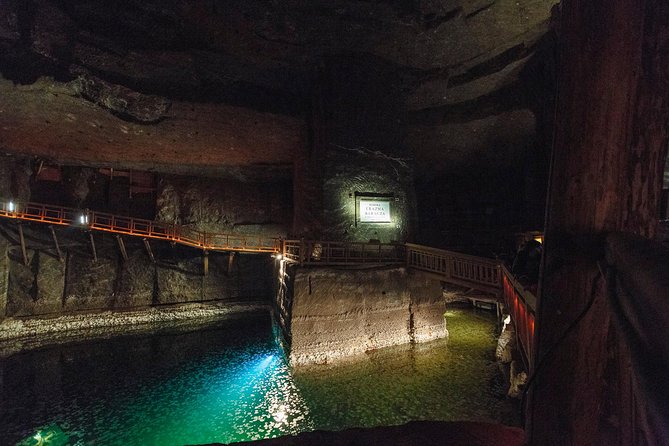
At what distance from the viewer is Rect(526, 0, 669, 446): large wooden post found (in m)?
1.57

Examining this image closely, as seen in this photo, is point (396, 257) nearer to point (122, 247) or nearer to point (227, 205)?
point (227, 205)

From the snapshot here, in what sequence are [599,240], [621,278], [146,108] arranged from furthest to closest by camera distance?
1. [146,108]
2. [599,240]
3. [621,278]

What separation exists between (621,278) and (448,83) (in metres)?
14.1

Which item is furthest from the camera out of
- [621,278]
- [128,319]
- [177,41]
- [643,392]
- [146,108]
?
[128,319]

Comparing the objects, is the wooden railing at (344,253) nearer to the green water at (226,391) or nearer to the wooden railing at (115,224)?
the wooden railing at (115,224)

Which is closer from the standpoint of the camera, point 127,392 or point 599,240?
point 599,240

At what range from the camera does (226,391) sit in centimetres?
829

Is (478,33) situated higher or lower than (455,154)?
higher

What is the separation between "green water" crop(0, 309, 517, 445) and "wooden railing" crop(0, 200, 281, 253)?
4681mm

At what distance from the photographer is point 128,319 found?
45.5 ft

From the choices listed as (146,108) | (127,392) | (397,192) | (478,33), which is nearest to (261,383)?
(127,392)

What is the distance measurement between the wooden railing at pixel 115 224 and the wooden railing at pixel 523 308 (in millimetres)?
8306

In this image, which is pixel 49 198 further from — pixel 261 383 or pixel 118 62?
pixel 261 383

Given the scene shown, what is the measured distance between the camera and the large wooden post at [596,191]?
1.57 metres
